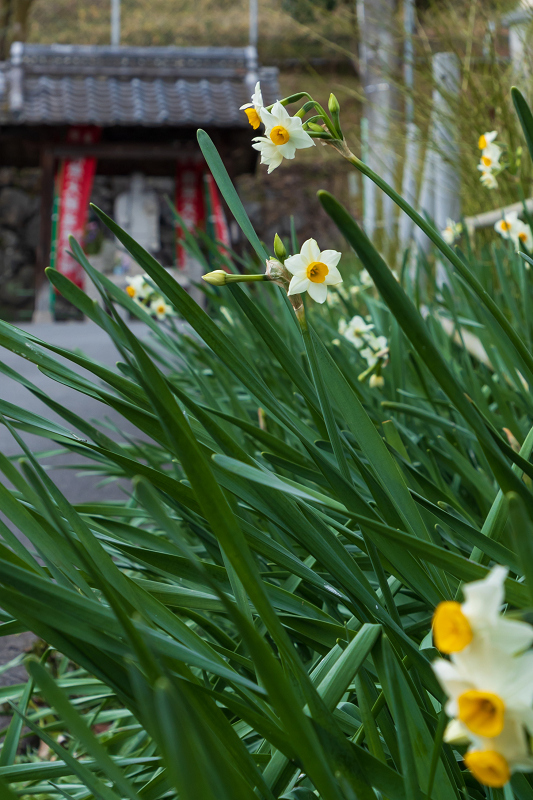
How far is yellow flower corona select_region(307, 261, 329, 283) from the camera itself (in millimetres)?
348

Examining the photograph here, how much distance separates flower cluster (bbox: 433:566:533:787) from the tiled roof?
16.0ft

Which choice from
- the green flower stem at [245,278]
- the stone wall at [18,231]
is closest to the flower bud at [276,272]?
the green flower stem at [245,278]

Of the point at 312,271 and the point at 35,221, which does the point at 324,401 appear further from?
the point at 35,221

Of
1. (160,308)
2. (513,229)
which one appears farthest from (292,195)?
(513,229)

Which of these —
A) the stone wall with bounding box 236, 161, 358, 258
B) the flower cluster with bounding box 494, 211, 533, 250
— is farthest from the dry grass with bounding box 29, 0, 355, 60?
the flower cluster with bounding box 494, 211, 533, 250

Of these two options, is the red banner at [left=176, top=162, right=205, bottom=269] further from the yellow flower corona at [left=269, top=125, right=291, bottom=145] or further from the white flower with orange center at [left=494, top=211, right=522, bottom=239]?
the yellow flower corona at [left=269, top=125, right=291, bottom=145]

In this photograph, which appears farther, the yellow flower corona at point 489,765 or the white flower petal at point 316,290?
the white flower petal at point 316,290

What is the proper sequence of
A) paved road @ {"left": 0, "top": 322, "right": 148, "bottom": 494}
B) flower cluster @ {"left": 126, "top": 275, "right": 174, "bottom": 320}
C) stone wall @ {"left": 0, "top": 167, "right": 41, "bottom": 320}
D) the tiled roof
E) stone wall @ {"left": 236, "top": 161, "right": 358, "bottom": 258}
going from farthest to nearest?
1. stone wall @ {"left": 236, "top": 161, "right": 358, "bottom": 258}
2. stone wall @ {"left": 0, "top": 167, "right": 41, "bottom": 320}
3. the tiled roof
4. paved road @ {"left": 0, "top": 322, "right": 148, "bottom": 494}
5. flower cluster @ {"left": 126, "top": 275, "right": 174, "bottom": 320}

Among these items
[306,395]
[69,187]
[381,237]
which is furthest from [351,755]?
[69,187]

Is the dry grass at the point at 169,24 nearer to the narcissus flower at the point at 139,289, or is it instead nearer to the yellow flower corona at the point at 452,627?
the narcissus flower at the point at 139,289

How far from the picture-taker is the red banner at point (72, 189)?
16.4 feet

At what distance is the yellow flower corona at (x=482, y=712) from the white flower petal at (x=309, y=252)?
25 centimetres

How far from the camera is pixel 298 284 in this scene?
0.34 meters

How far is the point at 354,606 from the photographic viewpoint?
290mm
